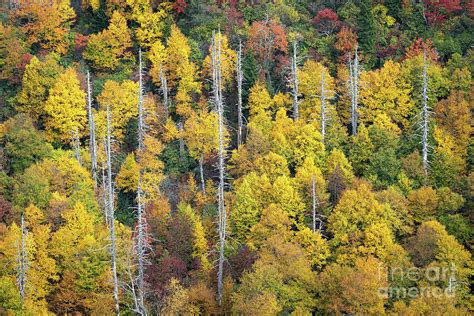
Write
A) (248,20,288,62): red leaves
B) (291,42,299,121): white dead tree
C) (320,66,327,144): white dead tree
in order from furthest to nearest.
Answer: (248,20,288,62): red leaves < (291,42,299,121): white dead tree < (320,66,327,144): white dead tree

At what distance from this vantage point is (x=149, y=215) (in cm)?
5200

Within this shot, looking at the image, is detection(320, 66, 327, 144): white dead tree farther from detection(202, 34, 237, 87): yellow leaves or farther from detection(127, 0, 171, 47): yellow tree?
detection(127, 0, 171, 47): yellow tree

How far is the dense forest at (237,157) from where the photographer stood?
45625 mm

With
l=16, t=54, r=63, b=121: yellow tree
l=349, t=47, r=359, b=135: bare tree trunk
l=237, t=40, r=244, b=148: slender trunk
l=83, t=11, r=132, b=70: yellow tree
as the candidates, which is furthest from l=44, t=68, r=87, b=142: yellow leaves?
l=349, t=47, r=359, b=135: bare tree trunk

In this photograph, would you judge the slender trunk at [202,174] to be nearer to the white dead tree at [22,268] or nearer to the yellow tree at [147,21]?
the white dead tree at [22,268]

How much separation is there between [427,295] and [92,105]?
3338cm

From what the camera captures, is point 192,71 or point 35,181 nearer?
point 35,181

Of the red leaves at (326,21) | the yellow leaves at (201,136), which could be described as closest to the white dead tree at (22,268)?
the yellow leaves at (201,136)

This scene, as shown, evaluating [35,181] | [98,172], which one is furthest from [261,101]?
[35,181]

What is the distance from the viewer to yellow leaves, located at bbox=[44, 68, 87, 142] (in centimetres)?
5834

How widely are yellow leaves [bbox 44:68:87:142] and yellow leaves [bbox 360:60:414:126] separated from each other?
23.3 meters

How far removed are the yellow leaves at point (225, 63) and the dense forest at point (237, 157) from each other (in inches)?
8.2

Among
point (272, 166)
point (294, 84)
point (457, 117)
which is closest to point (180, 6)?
point (294, 84)

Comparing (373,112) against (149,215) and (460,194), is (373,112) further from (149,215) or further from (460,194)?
(149,215)
